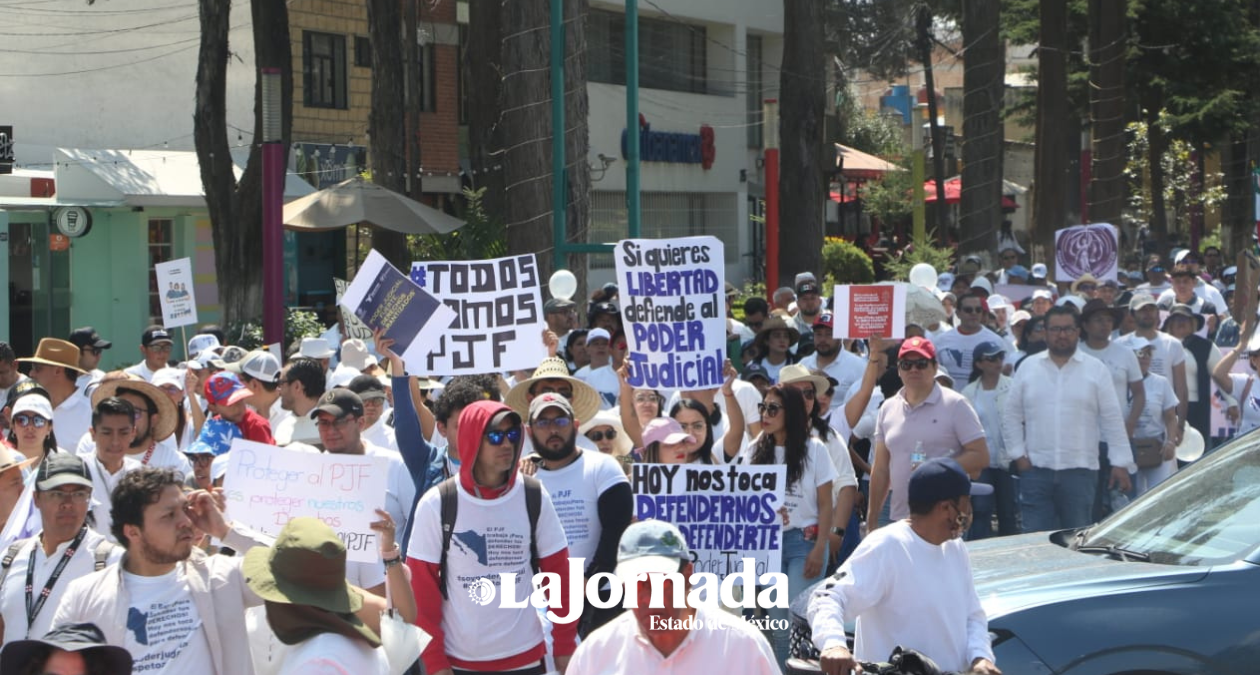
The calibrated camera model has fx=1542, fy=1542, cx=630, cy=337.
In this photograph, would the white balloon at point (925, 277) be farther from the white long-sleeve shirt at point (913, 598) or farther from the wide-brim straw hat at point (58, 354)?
the white long-sleeve shirt at point (913, 598)

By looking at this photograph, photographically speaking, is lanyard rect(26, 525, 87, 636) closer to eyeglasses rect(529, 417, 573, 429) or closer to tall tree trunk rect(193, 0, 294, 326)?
eyeglasses rect(529, 417, 573, 429)

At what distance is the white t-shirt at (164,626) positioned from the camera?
4648mm

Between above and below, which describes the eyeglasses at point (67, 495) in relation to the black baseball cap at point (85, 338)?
below

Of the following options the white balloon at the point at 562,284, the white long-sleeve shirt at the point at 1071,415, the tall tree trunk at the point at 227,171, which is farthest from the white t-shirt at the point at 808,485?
the tall tree trunk at the point at 227,171

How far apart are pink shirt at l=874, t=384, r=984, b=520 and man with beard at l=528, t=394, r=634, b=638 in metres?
2.67

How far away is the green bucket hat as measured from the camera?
13.6 feet

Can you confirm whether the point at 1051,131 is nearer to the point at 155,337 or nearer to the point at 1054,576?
the point at 155,337

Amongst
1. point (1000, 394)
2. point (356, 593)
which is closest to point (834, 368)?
point (1000, 394)

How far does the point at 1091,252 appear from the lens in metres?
17.4

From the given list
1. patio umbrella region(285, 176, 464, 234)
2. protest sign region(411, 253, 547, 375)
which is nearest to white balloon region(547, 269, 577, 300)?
protest sign region(411, 253, 547, 375)

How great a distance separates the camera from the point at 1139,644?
217 inches

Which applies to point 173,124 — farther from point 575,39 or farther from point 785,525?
point 785,525

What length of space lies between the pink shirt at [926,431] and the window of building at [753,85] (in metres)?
31.6

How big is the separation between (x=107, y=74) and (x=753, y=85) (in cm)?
1839
